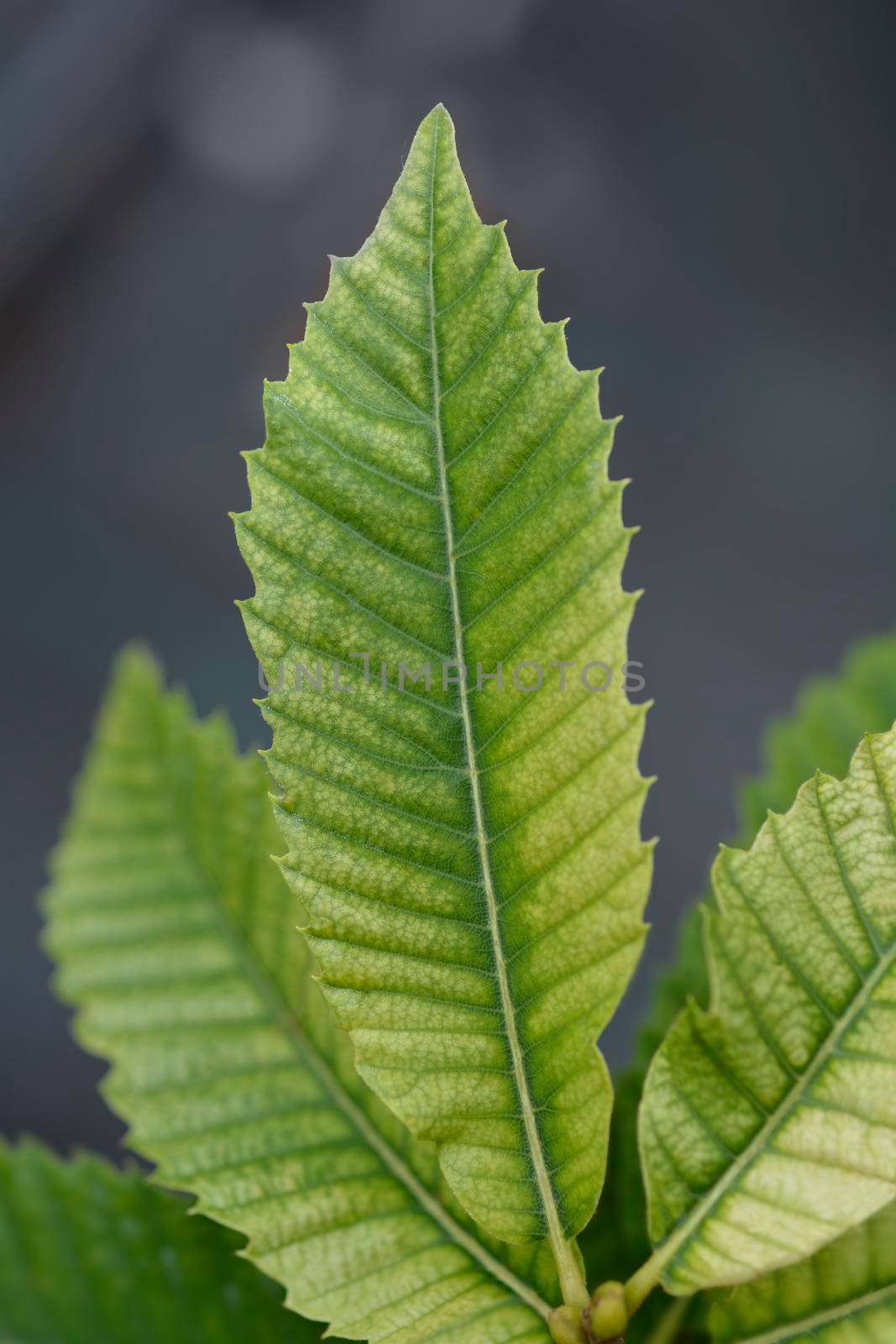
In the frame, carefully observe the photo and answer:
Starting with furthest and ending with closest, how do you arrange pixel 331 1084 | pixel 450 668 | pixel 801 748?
1. pixel 801 748
2. pixel 331 1084
3. pixel 450 668

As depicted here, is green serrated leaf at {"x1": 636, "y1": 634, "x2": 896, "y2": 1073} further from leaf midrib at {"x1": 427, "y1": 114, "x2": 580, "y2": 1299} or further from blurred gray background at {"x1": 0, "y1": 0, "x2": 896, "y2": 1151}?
blurred gray background at {"x1": 0, "y1": 0, "x2": 896, "y2": 1151}

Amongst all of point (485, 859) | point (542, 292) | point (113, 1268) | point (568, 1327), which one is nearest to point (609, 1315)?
point (568, 1327)

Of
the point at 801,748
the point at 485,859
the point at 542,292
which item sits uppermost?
the point at 542,292

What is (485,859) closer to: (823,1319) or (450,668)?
(450,668)

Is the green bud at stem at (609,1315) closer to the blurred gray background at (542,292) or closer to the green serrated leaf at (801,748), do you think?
the green serrated leaf at (801,748)

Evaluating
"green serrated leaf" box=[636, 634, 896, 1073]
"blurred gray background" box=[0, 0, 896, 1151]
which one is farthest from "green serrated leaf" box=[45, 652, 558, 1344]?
"blurred gray background" box=[0, 0, 896, 1151]

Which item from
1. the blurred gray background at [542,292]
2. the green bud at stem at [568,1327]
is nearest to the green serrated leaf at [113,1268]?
the green bud at stem at [568,1327]
